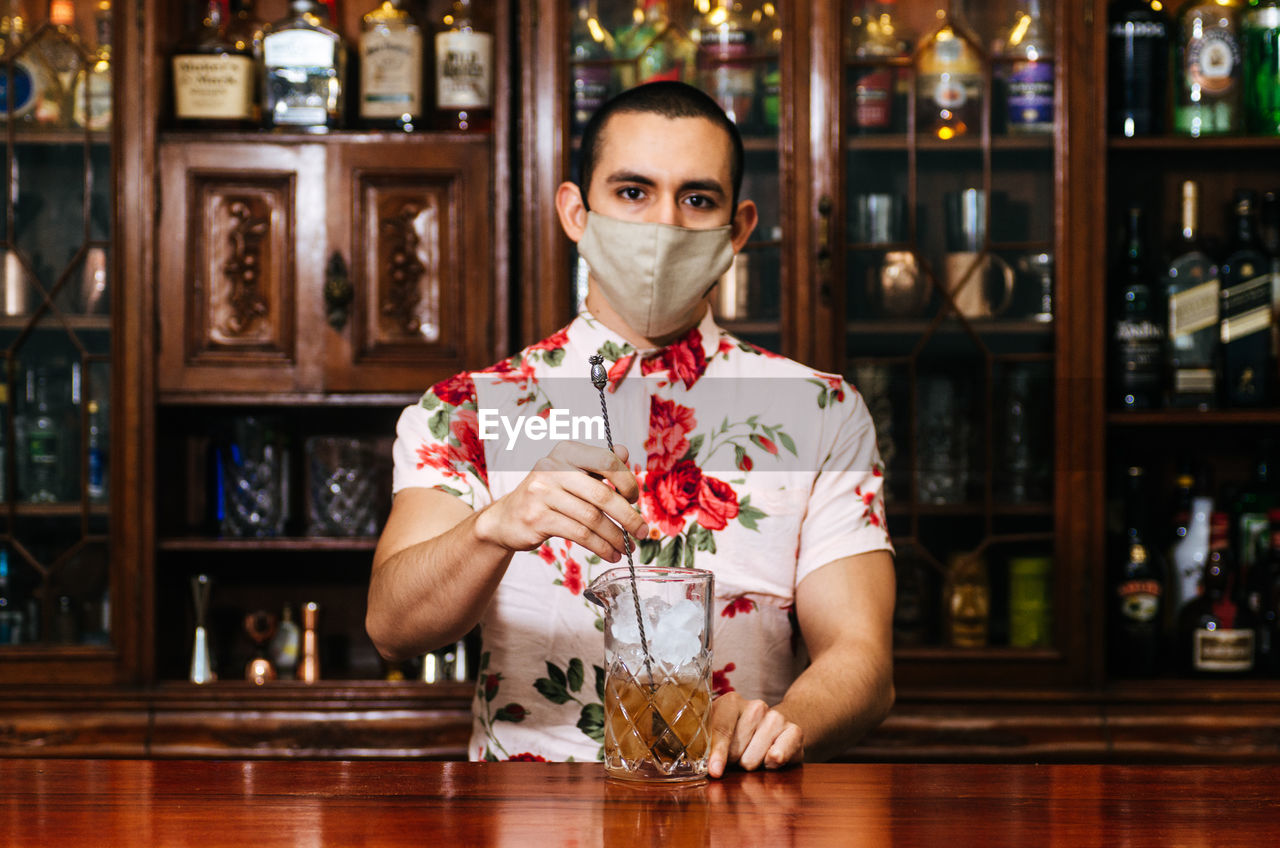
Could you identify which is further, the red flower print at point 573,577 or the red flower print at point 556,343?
the red flower print at point 556,343

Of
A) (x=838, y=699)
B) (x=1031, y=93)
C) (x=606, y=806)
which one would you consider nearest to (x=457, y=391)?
(x=838, y=699)

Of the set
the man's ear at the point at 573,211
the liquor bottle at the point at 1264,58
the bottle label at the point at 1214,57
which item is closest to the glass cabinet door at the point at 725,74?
the man's ear at the point at 573,211

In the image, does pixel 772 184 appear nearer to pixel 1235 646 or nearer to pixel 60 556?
pixel 1235 646

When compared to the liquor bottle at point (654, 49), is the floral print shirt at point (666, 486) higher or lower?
lower

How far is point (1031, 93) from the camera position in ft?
6.66

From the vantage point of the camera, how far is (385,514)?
216 centimetres

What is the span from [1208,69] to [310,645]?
1.97 metres

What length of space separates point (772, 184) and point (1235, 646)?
1163mm

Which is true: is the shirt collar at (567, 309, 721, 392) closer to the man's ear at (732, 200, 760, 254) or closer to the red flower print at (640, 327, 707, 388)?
the red flower print at (640, 327, 707, 388)

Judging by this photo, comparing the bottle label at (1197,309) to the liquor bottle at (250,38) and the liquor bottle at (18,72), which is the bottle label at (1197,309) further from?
the liquor bottle at (18,72)

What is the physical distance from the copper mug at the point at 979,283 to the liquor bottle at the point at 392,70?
1.04m

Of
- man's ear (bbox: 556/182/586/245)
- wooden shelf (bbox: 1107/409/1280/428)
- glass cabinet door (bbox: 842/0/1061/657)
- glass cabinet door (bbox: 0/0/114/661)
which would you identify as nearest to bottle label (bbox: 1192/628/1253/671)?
glass cabinet door (bbox: 842/0/1061/657)

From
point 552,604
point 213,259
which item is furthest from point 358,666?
point 552,604

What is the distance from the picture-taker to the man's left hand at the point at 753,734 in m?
0.85
